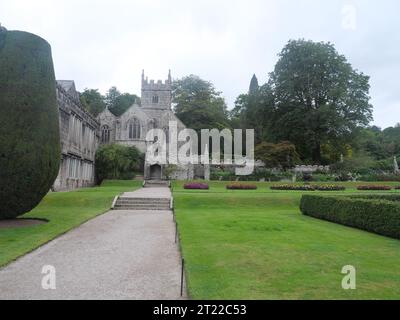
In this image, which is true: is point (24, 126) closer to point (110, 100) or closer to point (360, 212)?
point (360, 212)

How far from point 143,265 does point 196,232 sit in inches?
165

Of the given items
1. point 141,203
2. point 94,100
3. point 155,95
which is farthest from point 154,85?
point 141,203

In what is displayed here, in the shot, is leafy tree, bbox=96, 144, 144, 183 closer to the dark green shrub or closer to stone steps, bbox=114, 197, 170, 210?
stone steps, bbox=114, 197, 170, 210

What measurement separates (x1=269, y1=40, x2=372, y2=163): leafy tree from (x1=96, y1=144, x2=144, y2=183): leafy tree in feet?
63.9

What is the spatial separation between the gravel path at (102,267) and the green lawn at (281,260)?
0.55m

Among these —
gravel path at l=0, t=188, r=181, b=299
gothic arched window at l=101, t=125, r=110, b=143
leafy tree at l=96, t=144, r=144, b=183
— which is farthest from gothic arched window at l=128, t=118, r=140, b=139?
gravel path at l=0, t=188, r=181, b=299

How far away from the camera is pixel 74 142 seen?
116 ft

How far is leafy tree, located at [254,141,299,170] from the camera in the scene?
42969 millimetres

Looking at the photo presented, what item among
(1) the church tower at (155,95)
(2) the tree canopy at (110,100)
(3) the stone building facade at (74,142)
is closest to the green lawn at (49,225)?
(3) the stone building facade at (74,142)

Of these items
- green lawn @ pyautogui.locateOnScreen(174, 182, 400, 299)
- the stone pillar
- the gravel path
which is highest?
the stone pillar

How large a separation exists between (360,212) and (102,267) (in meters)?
10.2

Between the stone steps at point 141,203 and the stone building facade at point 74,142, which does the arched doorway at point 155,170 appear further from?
the stone steps at point 141,203
